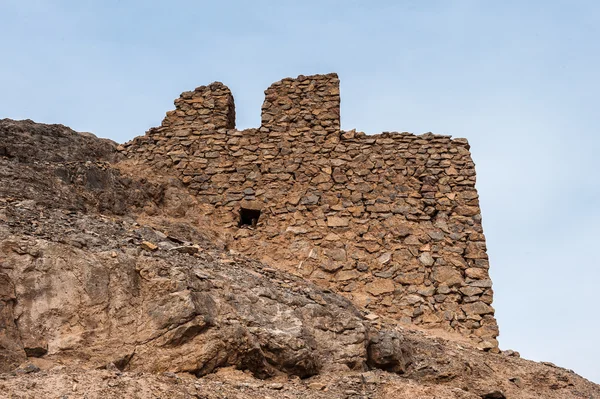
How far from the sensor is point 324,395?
593 centimetres

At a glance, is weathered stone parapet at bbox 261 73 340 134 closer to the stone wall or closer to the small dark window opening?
the stone wall

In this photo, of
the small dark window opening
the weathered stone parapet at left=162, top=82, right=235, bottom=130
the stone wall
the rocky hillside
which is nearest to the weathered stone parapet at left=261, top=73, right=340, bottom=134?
the stone wall

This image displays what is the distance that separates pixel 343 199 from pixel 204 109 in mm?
2890

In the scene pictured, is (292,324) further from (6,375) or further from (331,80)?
(331,80)

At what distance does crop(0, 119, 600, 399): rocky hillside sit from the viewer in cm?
558

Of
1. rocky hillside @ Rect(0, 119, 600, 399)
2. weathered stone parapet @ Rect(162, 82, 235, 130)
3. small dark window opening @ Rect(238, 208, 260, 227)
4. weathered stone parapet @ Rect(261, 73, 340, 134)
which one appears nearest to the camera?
rocky hillside @ Rect(0, 119, 600, 399)

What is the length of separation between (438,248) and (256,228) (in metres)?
2.78

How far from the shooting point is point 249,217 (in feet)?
36.4

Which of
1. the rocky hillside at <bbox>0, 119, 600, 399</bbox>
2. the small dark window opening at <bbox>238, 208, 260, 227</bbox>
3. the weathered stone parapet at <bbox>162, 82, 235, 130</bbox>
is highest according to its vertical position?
the weathered stone parapet at <bbox>162, 82, 235, 130</bbox>

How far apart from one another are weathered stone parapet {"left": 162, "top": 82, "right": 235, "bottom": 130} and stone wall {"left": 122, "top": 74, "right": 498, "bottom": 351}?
27 mm

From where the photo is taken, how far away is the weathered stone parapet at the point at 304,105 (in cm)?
1138

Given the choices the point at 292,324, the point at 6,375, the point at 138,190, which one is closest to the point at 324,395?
the point at 292,324

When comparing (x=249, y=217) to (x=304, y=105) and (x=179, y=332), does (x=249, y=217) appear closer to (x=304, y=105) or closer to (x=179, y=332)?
(x=304, y=105)

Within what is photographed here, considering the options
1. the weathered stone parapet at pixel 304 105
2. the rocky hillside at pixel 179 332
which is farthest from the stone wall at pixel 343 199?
the rocky hillside at pixel 179 332
